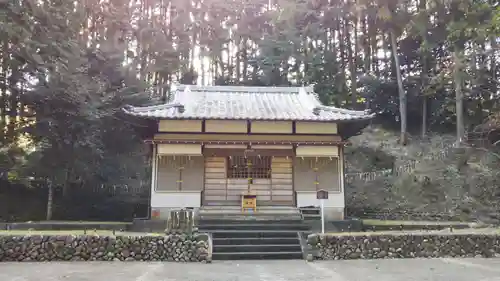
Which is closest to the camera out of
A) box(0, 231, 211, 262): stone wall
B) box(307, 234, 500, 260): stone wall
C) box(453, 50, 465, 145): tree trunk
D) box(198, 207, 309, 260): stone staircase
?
box(0, 231, 211, 262): stone wall

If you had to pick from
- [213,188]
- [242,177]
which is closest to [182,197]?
[213,188]

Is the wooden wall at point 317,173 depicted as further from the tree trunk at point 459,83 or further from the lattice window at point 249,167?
the tree trunk at point 459,83

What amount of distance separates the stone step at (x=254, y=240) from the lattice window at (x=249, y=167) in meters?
3.42

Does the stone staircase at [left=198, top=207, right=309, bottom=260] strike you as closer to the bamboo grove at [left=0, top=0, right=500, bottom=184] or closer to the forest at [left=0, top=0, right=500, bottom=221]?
the forest at [left=0, top=0, right=500, bottom=221]

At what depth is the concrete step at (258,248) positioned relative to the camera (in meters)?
9.09

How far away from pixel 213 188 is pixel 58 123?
6.37 meters

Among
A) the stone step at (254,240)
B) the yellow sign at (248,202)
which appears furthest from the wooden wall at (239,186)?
the stone step at (254,240)

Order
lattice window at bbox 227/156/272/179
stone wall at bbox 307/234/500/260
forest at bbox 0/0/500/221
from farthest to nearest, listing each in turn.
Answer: forest at bbox 0/0/500/221
lattice window at bbox 227/156/272/179
stone wall at bbox 307/234/500/260

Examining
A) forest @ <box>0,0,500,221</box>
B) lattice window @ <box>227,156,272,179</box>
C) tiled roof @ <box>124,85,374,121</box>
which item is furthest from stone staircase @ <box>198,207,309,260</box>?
forest @ <box>0,0,500,221</box>

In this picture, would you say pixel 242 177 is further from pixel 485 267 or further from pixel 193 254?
pixel 485 267

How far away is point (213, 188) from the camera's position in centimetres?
1252

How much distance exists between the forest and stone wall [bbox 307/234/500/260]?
6.29m

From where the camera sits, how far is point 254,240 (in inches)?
374

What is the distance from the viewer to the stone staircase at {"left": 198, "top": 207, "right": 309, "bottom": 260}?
8.97 meters
